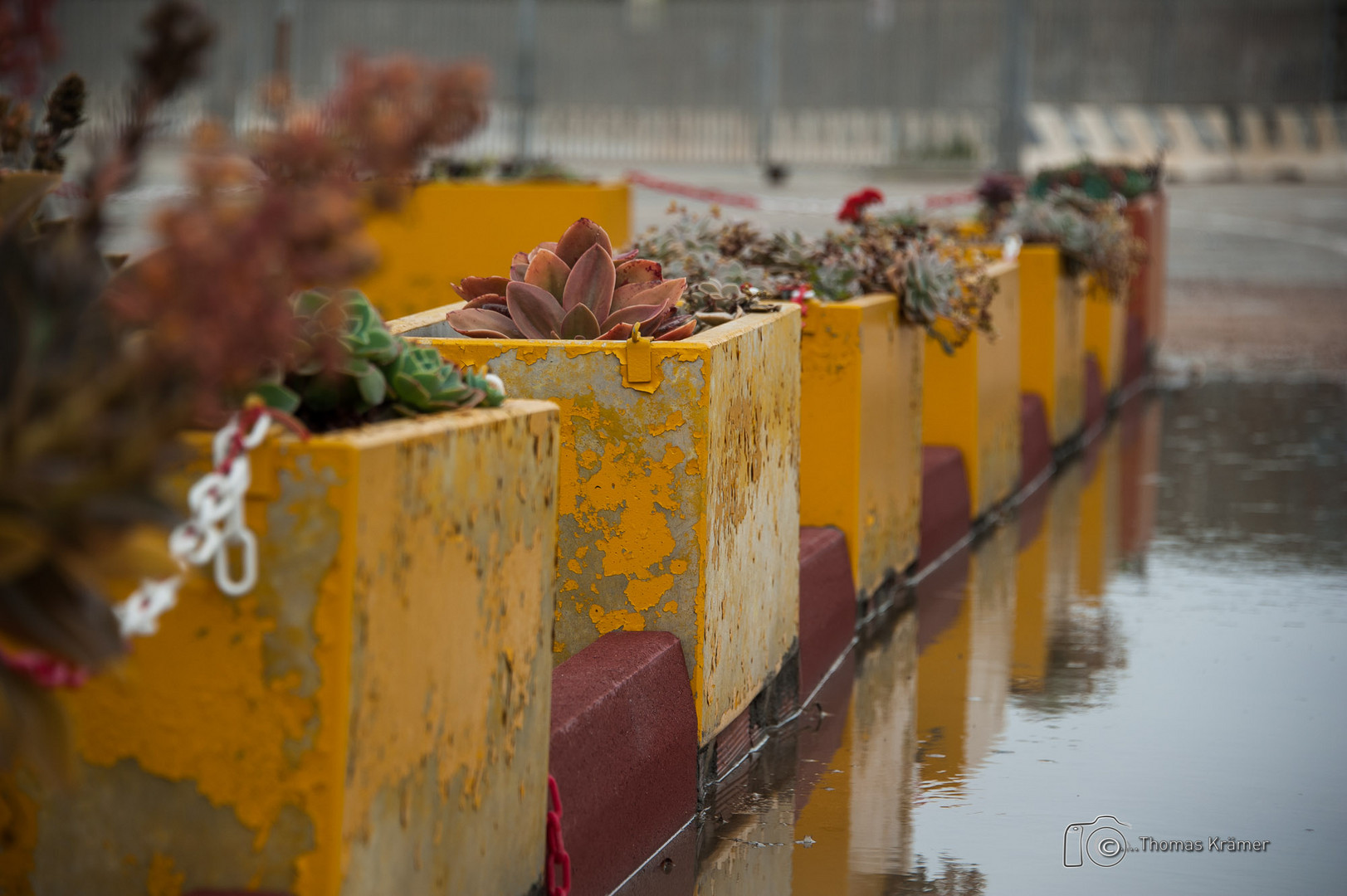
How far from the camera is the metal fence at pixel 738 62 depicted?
29.8 meters

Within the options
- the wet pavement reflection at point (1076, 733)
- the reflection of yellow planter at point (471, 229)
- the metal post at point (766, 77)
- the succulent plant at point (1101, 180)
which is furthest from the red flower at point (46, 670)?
the metal post at point (766, 77)

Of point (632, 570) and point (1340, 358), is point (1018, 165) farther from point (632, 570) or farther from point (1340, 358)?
point (632, 570)

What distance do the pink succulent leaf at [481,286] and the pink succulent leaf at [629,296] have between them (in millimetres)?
295

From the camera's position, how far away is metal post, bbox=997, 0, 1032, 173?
81.0 feet

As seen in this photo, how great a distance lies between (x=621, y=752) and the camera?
12.2 ft

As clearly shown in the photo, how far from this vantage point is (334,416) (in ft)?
9.24

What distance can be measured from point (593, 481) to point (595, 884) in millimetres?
1014

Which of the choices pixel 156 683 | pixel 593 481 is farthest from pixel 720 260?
pixel 156 683

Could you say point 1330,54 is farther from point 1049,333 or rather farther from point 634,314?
point 634,314

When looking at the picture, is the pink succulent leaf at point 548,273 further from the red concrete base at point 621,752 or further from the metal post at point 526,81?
the metal post at point 526,81

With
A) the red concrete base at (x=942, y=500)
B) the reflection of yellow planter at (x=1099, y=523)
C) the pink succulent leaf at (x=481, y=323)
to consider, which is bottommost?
the reflection of yellow planter at (x=1099, y=523)

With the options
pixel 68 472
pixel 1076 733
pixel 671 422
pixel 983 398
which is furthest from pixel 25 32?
pixel 983 398

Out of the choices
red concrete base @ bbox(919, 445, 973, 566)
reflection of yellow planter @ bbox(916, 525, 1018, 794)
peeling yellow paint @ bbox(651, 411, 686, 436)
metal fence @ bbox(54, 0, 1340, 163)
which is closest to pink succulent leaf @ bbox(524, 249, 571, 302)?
peeling yellow paint @ bbox(651, 411, 686, 436)

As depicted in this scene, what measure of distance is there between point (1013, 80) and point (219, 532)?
77.4 ft
